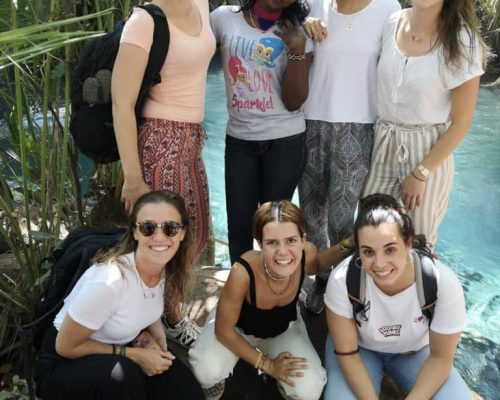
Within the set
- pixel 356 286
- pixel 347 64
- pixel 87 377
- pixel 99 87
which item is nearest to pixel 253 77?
pixel 347 64

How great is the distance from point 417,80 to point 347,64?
0.28m

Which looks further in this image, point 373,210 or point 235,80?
point 235,80

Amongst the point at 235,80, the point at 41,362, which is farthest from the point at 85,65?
the point at 41,362

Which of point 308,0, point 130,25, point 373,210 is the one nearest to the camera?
point 130,25

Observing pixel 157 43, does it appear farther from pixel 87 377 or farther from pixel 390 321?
pixel 390 321

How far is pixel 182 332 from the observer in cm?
216

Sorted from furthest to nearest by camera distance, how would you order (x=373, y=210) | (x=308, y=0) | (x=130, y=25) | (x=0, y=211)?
(x=0, y=211) → (x=308, y=0) → (x=373, y=210) → (x=130, y=25)

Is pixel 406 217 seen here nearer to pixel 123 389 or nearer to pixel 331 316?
pixel 331 316

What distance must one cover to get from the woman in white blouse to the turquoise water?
167 centimetres

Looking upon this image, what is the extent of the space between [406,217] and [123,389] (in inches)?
42.6

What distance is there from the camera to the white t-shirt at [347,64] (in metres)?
1.94

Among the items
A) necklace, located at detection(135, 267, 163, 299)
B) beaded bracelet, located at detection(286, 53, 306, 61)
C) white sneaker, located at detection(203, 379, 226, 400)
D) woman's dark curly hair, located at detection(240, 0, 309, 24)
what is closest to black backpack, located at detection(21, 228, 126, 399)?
necklace, located at detection(135, 267, 163, 299)

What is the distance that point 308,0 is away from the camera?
204 centimetres

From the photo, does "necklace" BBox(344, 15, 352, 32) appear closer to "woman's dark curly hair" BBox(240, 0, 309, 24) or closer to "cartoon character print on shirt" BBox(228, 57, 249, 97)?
"woman's dark curly hair" BBox(240, 0, 309, 24)
